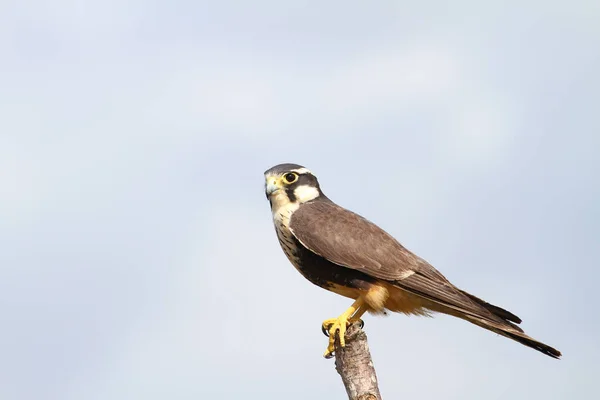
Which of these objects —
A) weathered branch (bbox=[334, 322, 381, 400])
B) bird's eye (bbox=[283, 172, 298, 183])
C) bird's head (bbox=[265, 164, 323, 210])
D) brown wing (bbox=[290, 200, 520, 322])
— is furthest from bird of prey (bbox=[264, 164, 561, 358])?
weathered branch (bbox=[334, 322, 381, 400])

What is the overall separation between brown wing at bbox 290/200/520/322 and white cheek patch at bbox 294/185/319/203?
0.22 m

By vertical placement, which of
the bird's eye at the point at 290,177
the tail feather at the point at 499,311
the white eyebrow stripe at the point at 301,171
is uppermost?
the white eyebrow stripe at the point at 301,171

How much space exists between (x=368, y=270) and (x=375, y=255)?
16 cm

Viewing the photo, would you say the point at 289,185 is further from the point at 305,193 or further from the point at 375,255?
the point at 375,255

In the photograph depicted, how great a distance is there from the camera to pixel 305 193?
23.4 feet

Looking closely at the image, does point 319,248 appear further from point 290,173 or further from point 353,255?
point 290,173

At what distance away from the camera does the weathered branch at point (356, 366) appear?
5188 millimetres

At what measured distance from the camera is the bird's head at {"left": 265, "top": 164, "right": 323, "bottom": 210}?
23.1 ft

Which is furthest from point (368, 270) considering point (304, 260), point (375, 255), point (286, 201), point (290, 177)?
point (290, 177)

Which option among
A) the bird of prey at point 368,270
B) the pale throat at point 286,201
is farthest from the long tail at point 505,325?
the pale throat at point 286,201

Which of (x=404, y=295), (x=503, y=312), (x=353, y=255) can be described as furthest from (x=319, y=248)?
(x=503, y=312)

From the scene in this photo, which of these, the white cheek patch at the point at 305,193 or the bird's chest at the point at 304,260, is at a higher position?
the white cheek patch at the point at 305,193

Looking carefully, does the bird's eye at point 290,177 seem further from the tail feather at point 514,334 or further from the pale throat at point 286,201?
the tail feather at point 514,334

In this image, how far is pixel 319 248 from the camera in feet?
21.4
